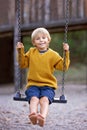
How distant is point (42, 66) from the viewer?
20.3 feet

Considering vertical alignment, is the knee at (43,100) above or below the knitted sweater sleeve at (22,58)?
below

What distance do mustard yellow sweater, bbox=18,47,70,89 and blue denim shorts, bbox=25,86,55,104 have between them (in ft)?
0.17

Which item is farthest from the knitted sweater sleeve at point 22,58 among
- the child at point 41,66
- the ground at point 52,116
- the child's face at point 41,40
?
the ground at point 52,116

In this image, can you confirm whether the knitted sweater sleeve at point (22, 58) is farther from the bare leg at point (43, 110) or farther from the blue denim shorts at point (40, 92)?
the bare leg at point (43, 110)

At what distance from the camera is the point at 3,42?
18.6 m

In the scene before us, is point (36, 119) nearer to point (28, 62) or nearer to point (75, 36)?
point (28, 62)

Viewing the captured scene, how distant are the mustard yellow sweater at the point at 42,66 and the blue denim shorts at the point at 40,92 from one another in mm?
53

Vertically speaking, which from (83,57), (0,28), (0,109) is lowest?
(83,57)

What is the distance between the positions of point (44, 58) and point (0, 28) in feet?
26.7

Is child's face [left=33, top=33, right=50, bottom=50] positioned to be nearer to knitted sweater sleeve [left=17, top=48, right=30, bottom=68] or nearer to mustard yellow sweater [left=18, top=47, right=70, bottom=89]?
mustard yellow sweater [left=18, top=47, right=70, bottom=89]

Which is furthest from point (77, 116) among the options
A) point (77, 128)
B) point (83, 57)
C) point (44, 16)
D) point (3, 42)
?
point (83, 57)

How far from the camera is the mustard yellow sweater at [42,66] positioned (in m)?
6.15

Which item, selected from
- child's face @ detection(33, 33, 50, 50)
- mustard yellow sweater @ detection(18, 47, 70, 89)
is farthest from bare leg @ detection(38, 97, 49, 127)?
child's face @ detection(33, 33, 50, 50)

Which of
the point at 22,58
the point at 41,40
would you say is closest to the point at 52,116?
the point at 22,58
